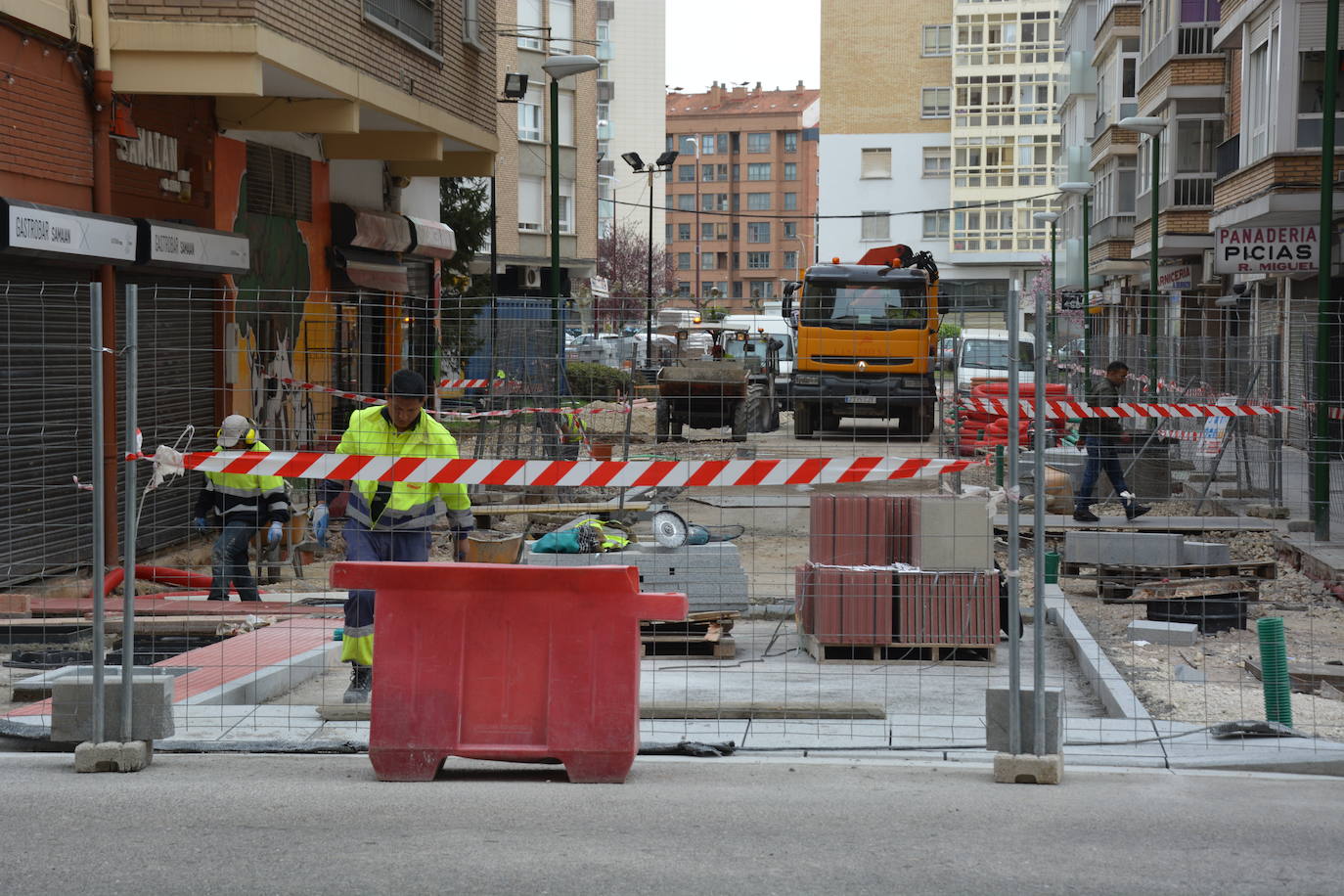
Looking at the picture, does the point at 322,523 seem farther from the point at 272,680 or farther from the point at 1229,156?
the point at 1229,156

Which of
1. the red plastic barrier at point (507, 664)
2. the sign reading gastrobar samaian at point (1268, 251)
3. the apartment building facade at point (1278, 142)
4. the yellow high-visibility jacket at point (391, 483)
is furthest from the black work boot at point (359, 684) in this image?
the sign reading gastrobar samaian at point (1268, 251)

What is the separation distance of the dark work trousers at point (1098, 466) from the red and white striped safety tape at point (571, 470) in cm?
887

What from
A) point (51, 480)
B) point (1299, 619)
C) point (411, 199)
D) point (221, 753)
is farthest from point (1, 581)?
point (411, 199)

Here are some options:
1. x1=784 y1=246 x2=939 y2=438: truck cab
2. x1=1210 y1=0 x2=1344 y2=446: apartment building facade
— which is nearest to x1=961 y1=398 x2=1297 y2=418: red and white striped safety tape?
x1=1210 y1=0 x2=1344 y2=446: apartment building facade

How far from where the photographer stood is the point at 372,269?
2141 centimetres

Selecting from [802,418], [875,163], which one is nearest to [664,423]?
[802,418]

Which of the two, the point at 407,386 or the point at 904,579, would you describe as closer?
the point at 407,386

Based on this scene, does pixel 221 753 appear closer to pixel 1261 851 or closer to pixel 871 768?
pixel 871 768

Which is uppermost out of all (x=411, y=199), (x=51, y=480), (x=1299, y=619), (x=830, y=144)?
(x=830, y=144)

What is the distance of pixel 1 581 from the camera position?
1143 cm

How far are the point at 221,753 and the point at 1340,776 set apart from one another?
16.7 ft

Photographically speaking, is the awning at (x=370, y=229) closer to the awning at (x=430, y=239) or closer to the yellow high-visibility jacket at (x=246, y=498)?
the awning at (x=430, y=239)

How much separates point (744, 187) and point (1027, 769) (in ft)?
456

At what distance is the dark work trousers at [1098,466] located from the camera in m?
17.0
